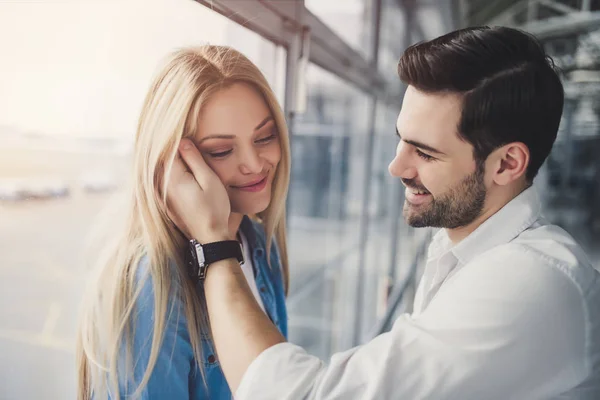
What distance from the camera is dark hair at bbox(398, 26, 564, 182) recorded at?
3.37ft

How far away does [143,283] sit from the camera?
88 cm

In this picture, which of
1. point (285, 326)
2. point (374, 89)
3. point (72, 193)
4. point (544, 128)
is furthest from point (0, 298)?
point (374, 89)

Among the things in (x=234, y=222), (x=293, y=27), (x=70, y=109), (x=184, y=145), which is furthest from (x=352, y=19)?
(x=70, y=109)

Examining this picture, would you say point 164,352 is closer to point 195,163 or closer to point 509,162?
point 195,163

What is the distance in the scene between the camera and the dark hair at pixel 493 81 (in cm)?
103

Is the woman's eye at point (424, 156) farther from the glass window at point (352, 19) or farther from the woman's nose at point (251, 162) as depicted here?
the glass window at point (352, 19)

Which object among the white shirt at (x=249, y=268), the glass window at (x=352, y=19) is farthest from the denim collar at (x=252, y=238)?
the glass window at (x=352, y=19)

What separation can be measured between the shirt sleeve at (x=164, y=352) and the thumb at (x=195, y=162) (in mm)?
197

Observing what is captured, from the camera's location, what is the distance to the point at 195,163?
2.99ft

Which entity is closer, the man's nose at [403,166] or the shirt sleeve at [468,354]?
the shirt sleeve at [468,354]

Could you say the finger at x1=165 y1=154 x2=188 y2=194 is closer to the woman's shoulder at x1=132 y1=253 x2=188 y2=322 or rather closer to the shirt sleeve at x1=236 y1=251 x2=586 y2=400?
the woman's shoulder at x1=132 y1=253 x2=188 y2=322

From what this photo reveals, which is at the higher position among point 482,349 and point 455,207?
point 455,207

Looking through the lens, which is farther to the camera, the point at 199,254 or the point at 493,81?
the point at 493,81

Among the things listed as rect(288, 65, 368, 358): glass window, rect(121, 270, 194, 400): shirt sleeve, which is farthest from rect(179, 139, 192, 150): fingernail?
rect(288, 65, 368, 358): glass window
